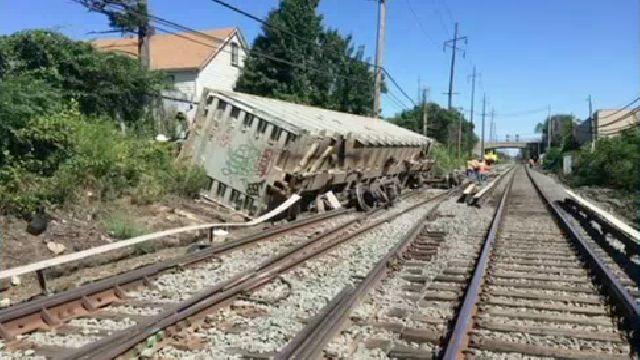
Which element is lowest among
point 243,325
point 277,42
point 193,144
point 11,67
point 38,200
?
point 243,325

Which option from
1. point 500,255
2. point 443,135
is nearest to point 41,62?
point 500,255

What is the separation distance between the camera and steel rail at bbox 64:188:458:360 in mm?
4848

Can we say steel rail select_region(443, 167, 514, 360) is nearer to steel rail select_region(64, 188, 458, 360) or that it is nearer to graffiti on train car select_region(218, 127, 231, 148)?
steel rail select_region(64, 188, 458, 360)

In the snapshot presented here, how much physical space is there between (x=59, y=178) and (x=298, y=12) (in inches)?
1628

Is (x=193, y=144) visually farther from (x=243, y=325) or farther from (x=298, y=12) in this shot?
(x=298, y=12)

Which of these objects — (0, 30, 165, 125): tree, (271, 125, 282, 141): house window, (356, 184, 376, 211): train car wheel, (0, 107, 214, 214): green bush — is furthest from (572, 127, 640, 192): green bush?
(0, 107, 214, 214): green bush

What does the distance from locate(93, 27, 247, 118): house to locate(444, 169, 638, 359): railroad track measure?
3577 centimetres

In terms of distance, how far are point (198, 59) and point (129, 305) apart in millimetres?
41166

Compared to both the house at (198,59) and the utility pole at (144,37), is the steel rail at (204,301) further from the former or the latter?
the house at (198,59)

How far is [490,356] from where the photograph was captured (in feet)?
16.6

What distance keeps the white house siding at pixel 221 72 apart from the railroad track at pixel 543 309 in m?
37.8

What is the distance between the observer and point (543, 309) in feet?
21.8

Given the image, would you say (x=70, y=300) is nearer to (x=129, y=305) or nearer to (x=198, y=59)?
(x=129, y=305)

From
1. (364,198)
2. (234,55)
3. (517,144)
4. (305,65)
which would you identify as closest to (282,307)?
(364,198)
